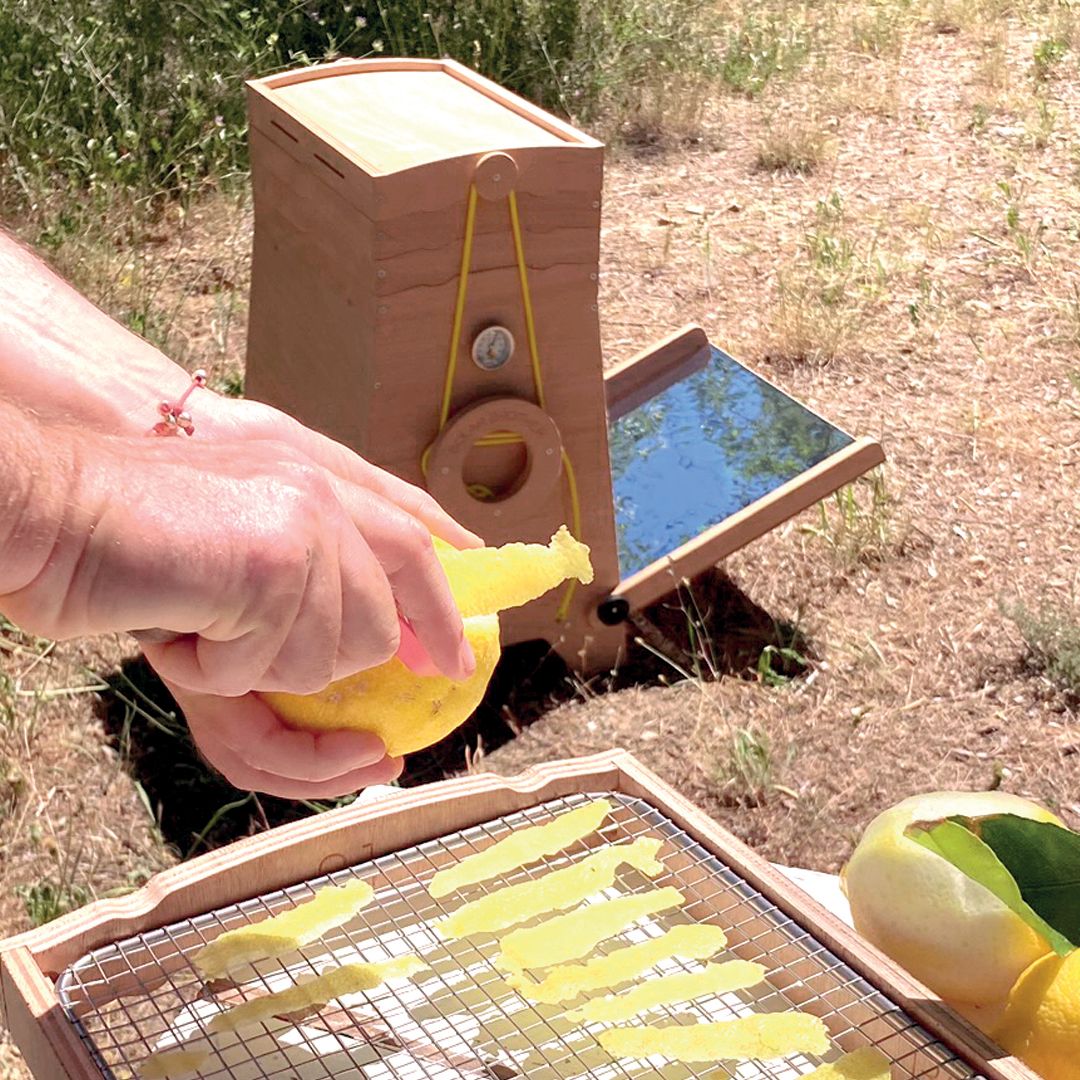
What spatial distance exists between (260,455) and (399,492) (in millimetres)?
332

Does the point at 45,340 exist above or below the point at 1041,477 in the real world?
above

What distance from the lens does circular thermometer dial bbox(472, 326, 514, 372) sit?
288cm

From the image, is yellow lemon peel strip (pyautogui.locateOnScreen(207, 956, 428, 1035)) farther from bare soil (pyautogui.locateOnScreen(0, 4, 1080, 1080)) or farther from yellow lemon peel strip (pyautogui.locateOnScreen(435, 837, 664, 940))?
Result: bare soil (pyautogui.locateOnScreen(0, 4, 1080, 1080))

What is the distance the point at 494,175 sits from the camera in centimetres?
272

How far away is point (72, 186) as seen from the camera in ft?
15.0

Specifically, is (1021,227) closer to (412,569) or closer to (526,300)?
(526,300)

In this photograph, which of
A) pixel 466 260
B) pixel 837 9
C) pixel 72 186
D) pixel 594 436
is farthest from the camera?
pixel 837 9

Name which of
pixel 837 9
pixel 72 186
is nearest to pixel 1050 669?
pixel 72 186

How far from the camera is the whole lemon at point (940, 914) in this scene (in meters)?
1.43

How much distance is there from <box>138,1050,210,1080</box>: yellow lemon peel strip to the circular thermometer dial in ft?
5.69

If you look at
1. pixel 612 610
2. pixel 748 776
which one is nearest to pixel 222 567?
pixel 748 776

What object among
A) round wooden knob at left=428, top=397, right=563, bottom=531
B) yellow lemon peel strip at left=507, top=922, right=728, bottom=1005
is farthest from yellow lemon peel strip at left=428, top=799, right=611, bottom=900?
round wooden knob at left=428, top=397, right=563, bottom=531

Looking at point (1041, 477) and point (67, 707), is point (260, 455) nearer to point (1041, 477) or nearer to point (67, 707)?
point (67, 707)

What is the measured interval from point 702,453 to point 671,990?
88.3 inches
